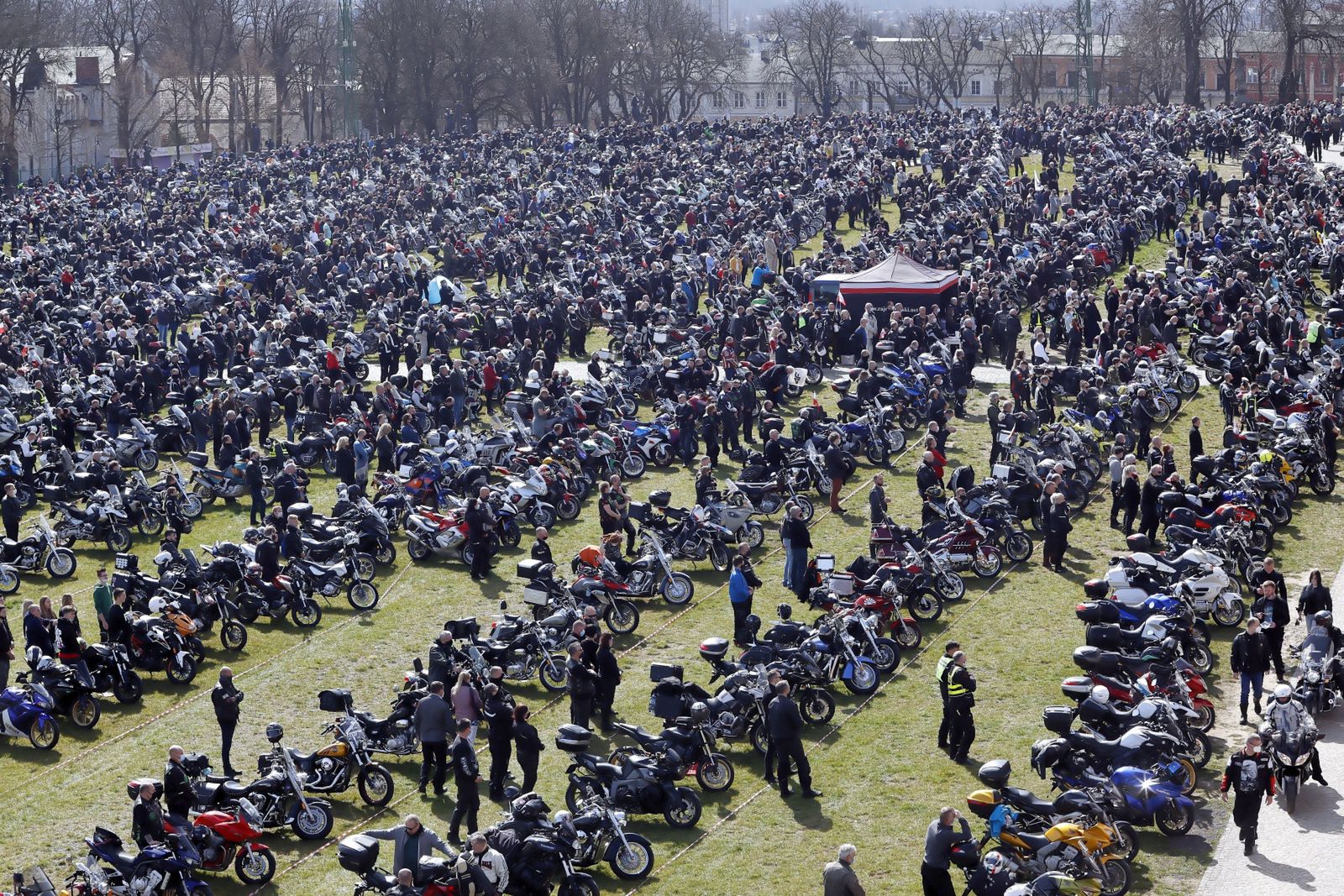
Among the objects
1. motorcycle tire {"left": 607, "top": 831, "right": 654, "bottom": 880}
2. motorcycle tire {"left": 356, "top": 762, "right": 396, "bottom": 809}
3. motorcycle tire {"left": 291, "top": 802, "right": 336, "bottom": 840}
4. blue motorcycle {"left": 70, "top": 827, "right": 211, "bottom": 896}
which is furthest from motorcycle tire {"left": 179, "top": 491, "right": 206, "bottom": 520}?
motorcycle tire {"left": 607, "top": 831, "right": 654, "bottom": 880}

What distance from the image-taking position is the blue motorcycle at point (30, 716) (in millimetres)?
18766

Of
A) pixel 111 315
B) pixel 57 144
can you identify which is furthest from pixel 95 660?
pixel 57 144

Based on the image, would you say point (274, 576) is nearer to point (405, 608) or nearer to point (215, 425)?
point (405, 608)

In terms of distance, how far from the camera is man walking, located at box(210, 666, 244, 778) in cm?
1767

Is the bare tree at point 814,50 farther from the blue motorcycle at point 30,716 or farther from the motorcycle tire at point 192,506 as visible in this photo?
the blue motorcycle at point 30,716

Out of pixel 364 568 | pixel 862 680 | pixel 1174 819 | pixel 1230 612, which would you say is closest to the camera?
pixel 1174 819

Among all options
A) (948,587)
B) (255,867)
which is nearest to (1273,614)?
(948,587)

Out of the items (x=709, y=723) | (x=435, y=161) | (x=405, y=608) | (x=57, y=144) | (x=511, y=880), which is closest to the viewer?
(x=511, y=880)

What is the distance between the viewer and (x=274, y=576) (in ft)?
74.1

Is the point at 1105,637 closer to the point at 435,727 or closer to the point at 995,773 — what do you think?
the point at 995,773

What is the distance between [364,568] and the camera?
928 inches

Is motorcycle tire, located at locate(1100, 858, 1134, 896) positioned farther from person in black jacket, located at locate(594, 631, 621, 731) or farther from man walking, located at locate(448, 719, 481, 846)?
person in black jacket, located at locate(594, 631, 621, 731)

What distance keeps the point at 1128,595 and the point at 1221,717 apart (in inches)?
80.9

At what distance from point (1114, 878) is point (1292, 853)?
1.81 m
